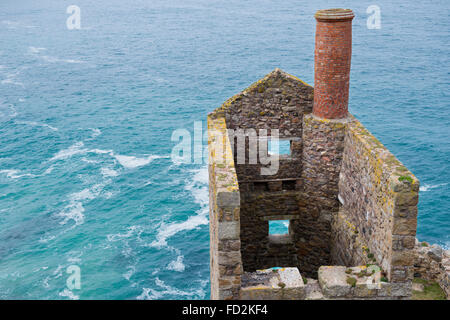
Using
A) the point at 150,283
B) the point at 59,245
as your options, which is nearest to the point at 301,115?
the point at 150,283

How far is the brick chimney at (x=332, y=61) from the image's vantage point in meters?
17.3

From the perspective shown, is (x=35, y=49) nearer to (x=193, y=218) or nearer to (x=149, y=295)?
(x=193, y=218)

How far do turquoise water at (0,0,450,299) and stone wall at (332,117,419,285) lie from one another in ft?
73.3

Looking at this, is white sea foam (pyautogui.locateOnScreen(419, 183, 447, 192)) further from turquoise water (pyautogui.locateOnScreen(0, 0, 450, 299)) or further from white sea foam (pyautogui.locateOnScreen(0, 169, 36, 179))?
white sea foam (pyautogui.locateOnScreen(0, 169, 36, 179))

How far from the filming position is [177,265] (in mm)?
40531

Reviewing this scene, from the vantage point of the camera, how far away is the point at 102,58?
103m

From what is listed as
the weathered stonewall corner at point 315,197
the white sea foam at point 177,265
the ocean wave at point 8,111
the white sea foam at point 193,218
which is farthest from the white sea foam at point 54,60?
the weathered stonewall corner at point 315,197

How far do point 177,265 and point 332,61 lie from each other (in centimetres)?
2729

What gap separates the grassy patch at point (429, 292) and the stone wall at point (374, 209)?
119 inches

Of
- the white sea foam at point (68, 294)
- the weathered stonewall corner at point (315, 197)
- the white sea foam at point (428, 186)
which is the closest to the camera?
the weathered stonewall corner at point (315, 197)

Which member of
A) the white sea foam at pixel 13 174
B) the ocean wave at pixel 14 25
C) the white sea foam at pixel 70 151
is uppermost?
the ocean wave at pixel 14 25

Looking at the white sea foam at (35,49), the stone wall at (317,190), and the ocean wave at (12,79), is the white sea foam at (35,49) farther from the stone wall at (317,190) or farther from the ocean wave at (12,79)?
the stone wall at (317,190)

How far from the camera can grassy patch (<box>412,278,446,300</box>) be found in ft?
57.9

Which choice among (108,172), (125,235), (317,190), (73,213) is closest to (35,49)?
(108,172)
